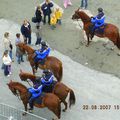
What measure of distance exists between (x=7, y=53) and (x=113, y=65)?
4.57 metres

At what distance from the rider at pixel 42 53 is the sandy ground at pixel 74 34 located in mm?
2314

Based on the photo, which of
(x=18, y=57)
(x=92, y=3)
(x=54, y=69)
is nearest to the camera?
(x=54, y=69)

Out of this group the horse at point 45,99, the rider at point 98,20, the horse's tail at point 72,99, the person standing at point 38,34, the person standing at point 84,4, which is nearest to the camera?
the horse at point 45,99

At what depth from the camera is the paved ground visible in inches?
762

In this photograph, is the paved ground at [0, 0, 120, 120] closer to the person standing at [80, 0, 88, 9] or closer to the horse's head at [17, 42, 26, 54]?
the person standing at [80, 0, 88, 9]

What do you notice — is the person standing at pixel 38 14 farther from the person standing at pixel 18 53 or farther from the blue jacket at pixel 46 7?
the person standing at pixel 18 53

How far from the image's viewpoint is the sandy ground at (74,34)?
2152 cm

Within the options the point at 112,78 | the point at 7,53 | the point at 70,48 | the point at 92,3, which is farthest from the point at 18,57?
the point at 92,3

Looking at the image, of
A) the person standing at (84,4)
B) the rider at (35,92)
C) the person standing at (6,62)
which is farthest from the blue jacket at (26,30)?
the rider at (35,92)

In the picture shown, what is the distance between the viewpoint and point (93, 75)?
2086cm

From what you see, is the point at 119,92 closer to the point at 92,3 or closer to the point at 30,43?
the point at 30,43

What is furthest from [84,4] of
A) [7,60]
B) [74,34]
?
[7,60]

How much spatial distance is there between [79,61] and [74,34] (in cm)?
203
